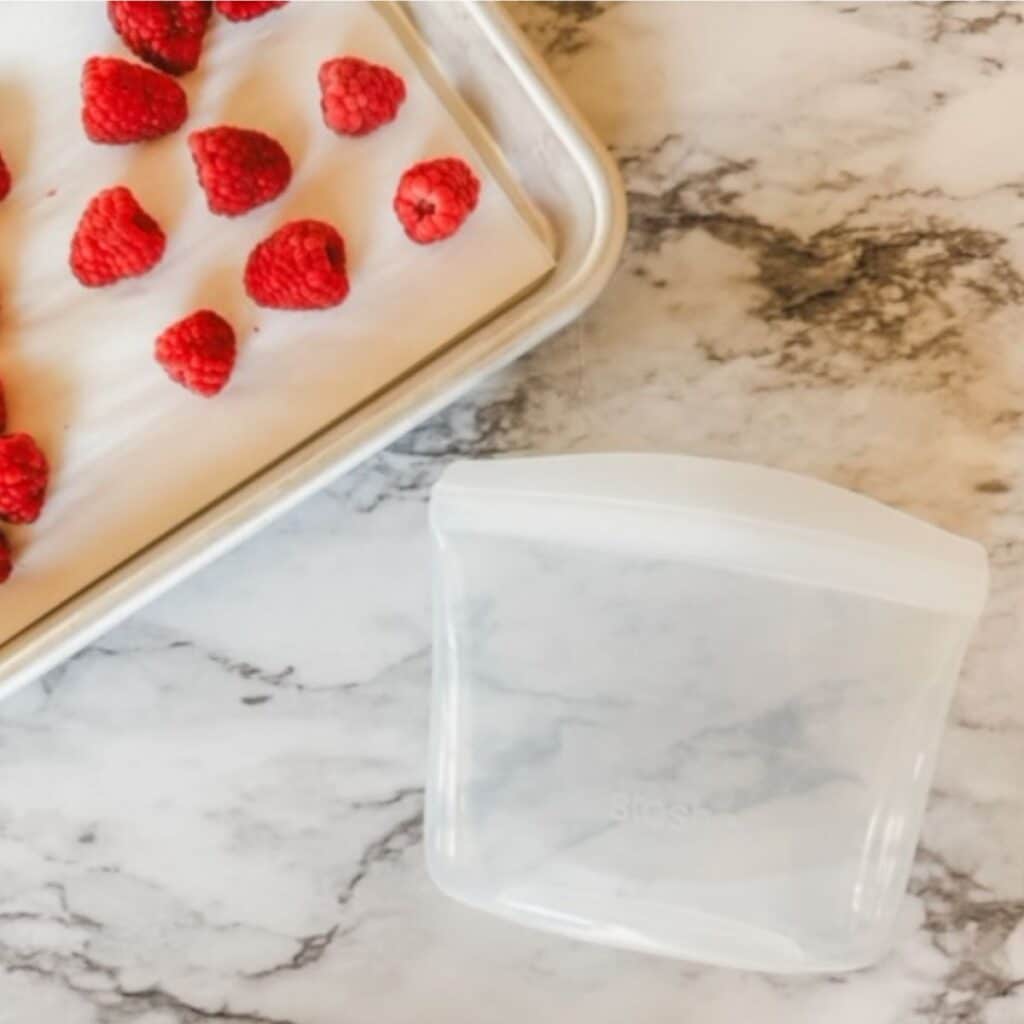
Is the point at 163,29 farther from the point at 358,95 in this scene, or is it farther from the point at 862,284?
the point at 862,284

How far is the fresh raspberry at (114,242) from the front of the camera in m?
0.74

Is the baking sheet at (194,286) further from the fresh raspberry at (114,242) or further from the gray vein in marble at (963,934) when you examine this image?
the gray vein in marble at (963,934)

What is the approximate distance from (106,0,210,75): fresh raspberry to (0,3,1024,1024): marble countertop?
21cm

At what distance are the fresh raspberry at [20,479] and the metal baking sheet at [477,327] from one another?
44mm

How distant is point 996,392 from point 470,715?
284 mm

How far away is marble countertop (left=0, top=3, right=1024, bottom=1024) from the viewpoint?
2.44ft

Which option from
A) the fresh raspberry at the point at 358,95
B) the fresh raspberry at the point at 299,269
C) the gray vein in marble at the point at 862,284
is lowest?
the gray vein in marble at the point at 862,284

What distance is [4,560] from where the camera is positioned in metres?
0.71

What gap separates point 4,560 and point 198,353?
0.41 ft

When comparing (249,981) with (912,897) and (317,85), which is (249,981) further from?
(317,85)

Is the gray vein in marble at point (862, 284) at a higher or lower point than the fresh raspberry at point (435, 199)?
lower

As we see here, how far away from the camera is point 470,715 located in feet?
2.39

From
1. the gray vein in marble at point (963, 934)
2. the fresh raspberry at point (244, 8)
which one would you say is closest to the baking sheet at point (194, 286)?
the fresh raspberry at point (244, 8)

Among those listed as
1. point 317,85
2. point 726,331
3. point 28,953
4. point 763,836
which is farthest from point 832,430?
point 28,953
